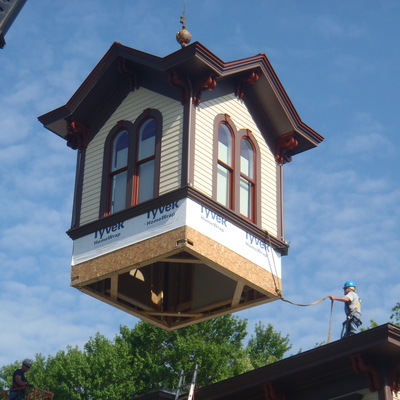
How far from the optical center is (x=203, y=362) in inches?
2002

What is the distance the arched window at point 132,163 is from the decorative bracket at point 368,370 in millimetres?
5933

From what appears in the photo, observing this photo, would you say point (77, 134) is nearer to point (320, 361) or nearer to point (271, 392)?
point (271, 392)

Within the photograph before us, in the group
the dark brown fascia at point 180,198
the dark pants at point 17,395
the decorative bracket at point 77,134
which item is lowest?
the dark pants at point 17,395

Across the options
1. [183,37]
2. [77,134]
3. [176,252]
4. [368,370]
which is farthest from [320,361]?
[183,37]

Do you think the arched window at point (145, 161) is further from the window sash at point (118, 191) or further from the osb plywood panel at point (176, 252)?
the osb plywood panel at point (176, 252)

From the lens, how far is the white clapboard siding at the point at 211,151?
23156mm

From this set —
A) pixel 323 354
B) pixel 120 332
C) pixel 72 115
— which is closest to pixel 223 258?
pixel 323 354

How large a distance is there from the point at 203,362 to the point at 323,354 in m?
30.2

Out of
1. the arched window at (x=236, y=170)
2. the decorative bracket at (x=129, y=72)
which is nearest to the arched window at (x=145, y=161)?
the decorative bracket at (x=129, y=72)

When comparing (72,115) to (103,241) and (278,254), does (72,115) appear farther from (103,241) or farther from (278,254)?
(278,254)

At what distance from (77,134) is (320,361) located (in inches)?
346

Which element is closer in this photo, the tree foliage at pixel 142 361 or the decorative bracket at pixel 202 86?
the decorative bracket at pixel 202 86

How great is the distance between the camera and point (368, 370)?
68.1 feet

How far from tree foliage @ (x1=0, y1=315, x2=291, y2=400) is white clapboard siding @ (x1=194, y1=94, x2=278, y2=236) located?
24.8m
